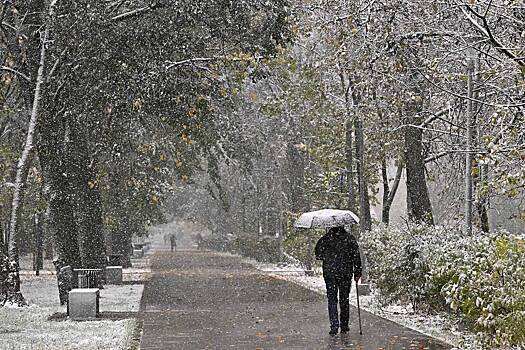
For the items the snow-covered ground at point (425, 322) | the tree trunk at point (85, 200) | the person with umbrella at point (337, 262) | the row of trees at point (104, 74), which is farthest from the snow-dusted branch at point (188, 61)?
the snow-covered ground at point (425, 322)

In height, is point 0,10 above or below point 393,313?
above

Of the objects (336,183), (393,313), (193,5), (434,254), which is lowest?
(393,313)

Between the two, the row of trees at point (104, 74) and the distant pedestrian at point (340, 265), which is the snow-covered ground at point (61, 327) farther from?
the distant pedestrian at point (340, 265)

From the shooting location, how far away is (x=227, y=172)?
53.2 metres

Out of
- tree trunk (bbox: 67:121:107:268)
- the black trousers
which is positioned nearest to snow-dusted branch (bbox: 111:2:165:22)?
tree trunk (bbox: 67:121:107:268)

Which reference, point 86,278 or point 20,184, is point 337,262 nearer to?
point 86,278

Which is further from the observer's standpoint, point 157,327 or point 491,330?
point 157,327

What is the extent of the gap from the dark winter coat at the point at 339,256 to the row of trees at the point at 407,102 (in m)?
2.29

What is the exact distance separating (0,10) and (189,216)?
53.4 metres

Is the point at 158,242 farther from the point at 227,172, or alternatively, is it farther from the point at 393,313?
the point at 393,313

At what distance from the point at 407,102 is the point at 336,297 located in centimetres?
834

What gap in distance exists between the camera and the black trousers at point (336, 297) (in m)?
14.3

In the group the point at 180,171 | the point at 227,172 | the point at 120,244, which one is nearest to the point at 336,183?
the point at 180,171

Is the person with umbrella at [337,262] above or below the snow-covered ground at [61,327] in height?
above
